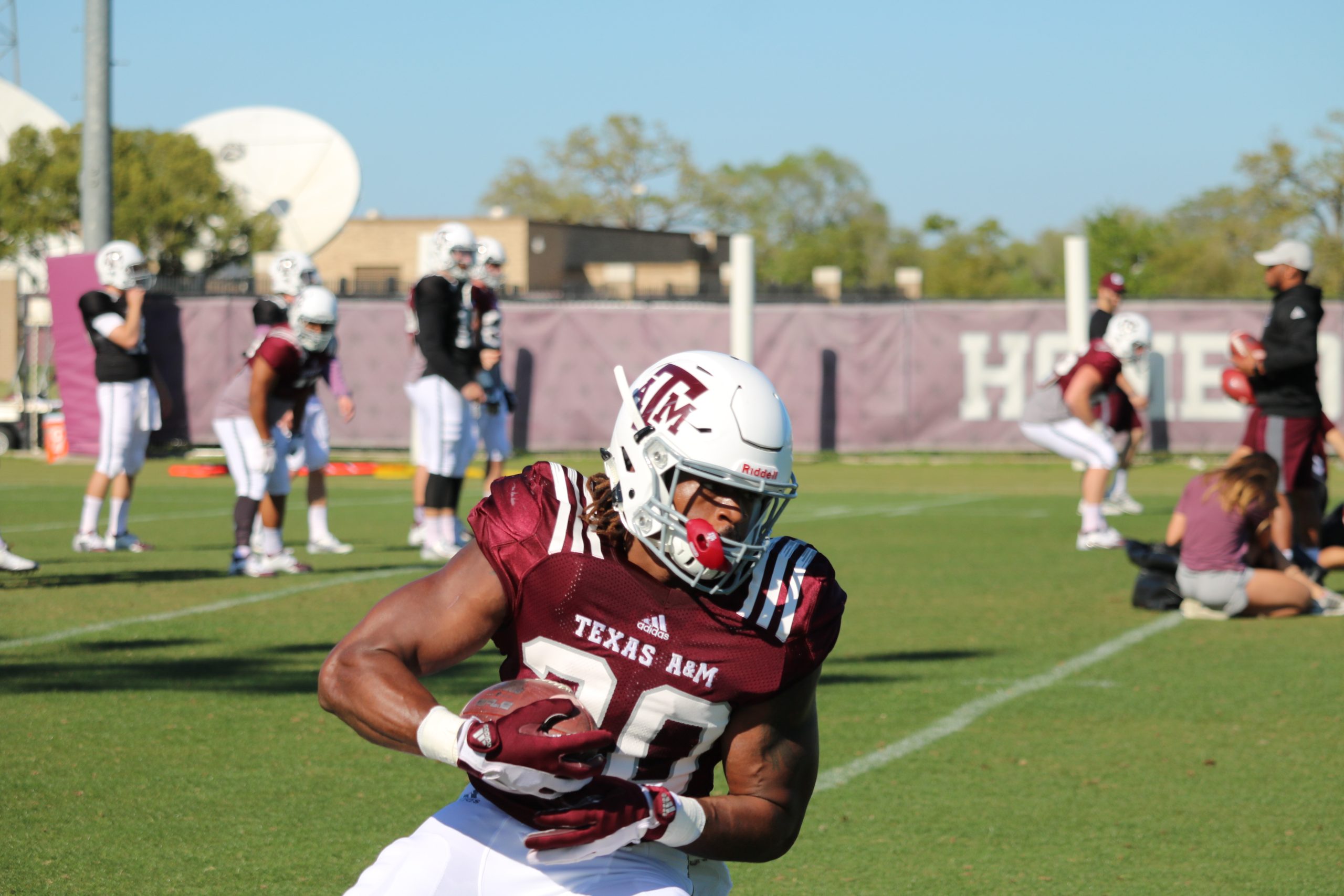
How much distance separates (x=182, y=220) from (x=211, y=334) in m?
25.0

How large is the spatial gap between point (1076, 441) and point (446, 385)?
201 inches

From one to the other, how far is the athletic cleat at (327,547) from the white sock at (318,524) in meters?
0.02

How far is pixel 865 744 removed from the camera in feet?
19.0

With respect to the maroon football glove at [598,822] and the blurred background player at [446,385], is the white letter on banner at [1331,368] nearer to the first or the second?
the blurred background player at [446,385]

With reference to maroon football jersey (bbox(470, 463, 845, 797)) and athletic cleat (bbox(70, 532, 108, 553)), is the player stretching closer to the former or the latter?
athletic cleat (bbox(70, 532, 108, 553))

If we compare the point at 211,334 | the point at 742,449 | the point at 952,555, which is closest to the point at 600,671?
the point at 742,449

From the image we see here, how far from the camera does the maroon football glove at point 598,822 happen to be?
94.3 inches

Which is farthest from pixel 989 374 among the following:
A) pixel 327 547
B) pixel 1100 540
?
pixel 327 547

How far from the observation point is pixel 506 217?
61281 millimetres

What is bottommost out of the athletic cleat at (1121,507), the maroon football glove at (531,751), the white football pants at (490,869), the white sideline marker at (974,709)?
the white sideline marker at (974,709)

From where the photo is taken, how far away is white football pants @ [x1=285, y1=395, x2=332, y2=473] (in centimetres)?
1145

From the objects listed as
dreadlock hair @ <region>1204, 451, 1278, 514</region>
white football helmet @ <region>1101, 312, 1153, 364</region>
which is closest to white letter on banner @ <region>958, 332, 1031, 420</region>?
white football helmet @ <region>1101, 312, 1153, 364</region>

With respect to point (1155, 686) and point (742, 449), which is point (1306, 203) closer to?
point (1155, 686)

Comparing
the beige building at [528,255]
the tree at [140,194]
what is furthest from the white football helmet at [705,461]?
the beige building at [528,255]
